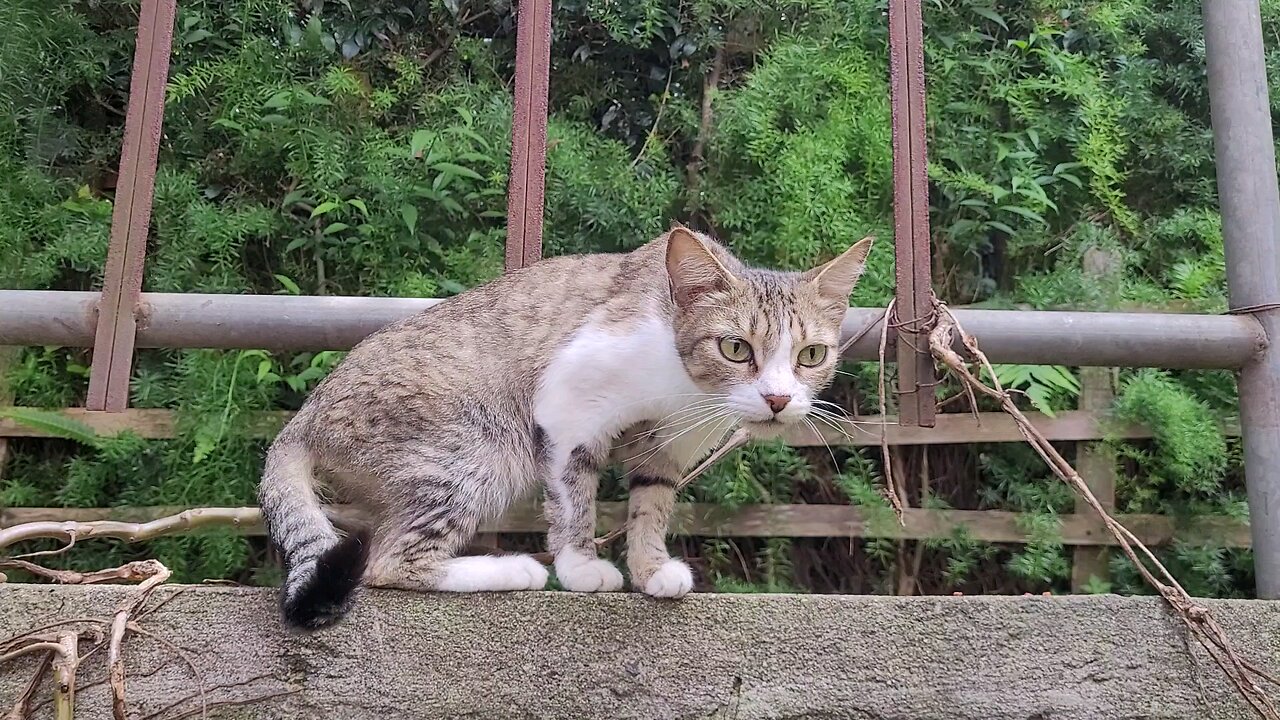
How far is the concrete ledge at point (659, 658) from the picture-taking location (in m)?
1.54

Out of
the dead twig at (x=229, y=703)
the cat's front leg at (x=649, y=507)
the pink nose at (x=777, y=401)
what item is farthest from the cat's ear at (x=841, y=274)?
the dead twig at (x=229, y=703)

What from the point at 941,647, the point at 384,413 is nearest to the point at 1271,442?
the point at 941,647

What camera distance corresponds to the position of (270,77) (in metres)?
3.30

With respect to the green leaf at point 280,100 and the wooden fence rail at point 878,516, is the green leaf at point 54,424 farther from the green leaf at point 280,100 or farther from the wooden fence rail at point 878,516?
the green leaf at point 280,100

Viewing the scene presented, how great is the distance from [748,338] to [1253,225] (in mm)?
1431

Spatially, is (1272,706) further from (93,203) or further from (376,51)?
(93,203)

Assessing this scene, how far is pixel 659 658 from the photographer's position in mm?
1570

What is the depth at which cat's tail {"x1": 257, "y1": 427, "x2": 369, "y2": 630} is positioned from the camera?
151 cm

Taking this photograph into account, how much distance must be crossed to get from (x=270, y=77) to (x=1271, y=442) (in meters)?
3.48

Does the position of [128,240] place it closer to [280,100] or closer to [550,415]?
[550,415]

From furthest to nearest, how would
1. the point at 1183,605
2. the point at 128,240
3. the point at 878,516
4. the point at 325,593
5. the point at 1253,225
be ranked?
1. the point at 878,516
2. the point at 1253,225
3. the point at 128,240
4. the point at 1183,605
5. the point at 325,593

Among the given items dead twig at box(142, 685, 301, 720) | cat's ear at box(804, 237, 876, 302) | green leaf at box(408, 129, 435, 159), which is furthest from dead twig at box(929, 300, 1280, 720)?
green leaf at box(408, 129, 435, 159)

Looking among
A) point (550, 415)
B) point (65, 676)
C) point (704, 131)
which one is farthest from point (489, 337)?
point (704, 131)

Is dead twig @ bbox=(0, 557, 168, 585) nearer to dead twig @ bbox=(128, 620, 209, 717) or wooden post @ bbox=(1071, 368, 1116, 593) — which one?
dead twig @ bbox=(128, 620, 209, 717)
